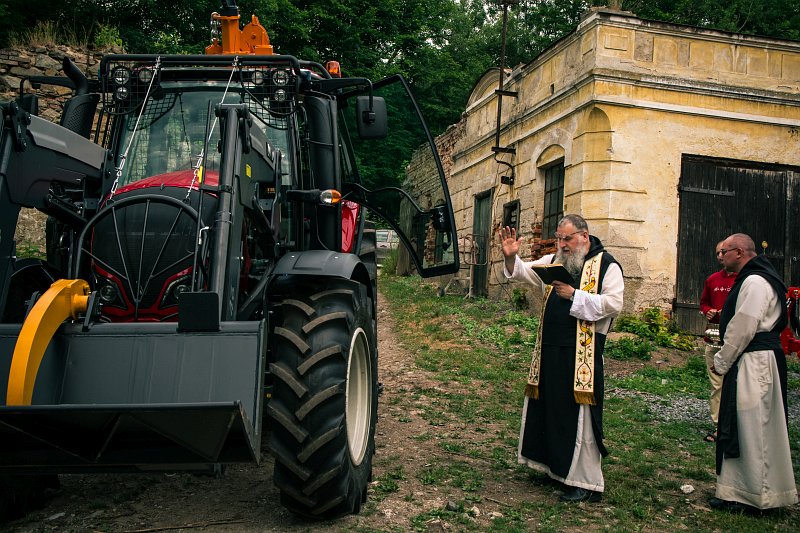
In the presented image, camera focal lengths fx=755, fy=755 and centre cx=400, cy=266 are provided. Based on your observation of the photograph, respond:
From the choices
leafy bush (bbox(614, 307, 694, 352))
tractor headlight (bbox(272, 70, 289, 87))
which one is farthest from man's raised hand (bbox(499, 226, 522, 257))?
leafy bush (bbox(614, 307, 694, 352))

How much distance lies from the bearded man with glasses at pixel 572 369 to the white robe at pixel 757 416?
2.65 feet

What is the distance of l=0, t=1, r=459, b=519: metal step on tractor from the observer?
11.4 ft

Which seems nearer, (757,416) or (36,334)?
(36,334)

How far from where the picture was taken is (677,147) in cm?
1260

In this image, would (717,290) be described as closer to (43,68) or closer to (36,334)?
(36,334)

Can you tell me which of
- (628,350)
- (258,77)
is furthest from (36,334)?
(628,350)

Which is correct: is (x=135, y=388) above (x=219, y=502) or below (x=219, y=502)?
above

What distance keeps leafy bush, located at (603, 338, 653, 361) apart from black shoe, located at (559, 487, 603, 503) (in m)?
6.09

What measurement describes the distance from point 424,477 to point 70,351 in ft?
8.77

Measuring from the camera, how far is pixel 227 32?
6.41 metres

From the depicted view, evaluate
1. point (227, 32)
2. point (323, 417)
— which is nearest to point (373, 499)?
point (323, 417)

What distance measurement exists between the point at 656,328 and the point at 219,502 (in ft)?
29.7

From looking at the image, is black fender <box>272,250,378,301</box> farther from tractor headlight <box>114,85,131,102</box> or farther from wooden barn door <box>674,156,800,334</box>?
wooden barn door <box>674,156,800,334</box>

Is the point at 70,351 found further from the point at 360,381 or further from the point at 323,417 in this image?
the point at 360,381
